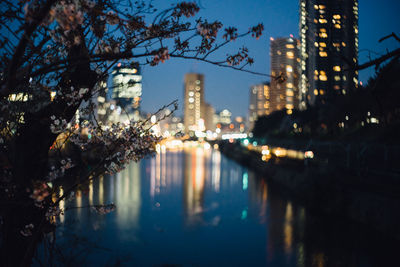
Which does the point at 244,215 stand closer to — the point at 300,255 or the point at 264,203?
the point at 264,203

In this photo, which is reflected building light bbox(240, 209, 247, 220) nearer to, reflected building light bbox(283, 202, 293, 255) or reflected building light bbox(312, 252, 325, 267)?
reflected building light bbox(283, 202, 293, 255)

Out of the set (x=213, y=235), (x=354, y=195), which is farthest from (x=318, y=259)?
(x=213, y=235)

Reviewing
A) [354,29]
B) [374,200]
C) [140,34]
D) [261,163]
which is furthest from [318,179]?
[261,163]

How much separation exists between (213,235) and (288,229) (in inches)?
141

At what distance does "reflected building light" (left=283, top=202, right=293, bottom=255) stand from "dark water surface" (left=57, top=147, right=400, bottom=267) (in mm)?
37

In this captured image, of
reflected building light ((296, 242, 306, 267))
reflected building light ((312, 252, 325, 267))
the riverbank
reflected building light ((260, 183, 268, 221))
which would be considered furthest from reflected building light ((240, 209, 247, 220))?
reflected building light ((312, 252, 325, 267))

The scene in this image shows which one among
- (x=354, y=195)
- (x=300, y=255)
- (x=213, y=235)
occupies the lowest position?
(x=213, y=235)

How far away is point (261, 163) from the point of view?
120ft

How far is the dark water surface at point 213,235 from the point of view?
38.1 ft

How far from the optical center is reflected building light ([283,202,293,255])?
12961 millimetres

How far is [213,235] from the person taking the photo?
14.9 m

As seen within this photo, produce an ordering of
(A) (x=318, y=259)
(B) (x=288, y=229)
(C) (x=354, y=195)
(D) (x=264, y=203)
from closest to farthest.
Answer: (A) (x=318, y=259), (C) (x=354, y=195), (B) (x=288, y=229), (D) (x=264, y=203)

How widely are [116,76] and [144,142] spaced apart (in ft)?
3.43

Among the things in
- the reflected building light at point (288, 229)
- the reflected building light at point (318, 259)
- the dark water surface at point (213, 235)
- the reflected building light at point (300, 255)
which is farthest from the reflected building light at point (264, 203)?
the reflected building light at point (318, 259)
